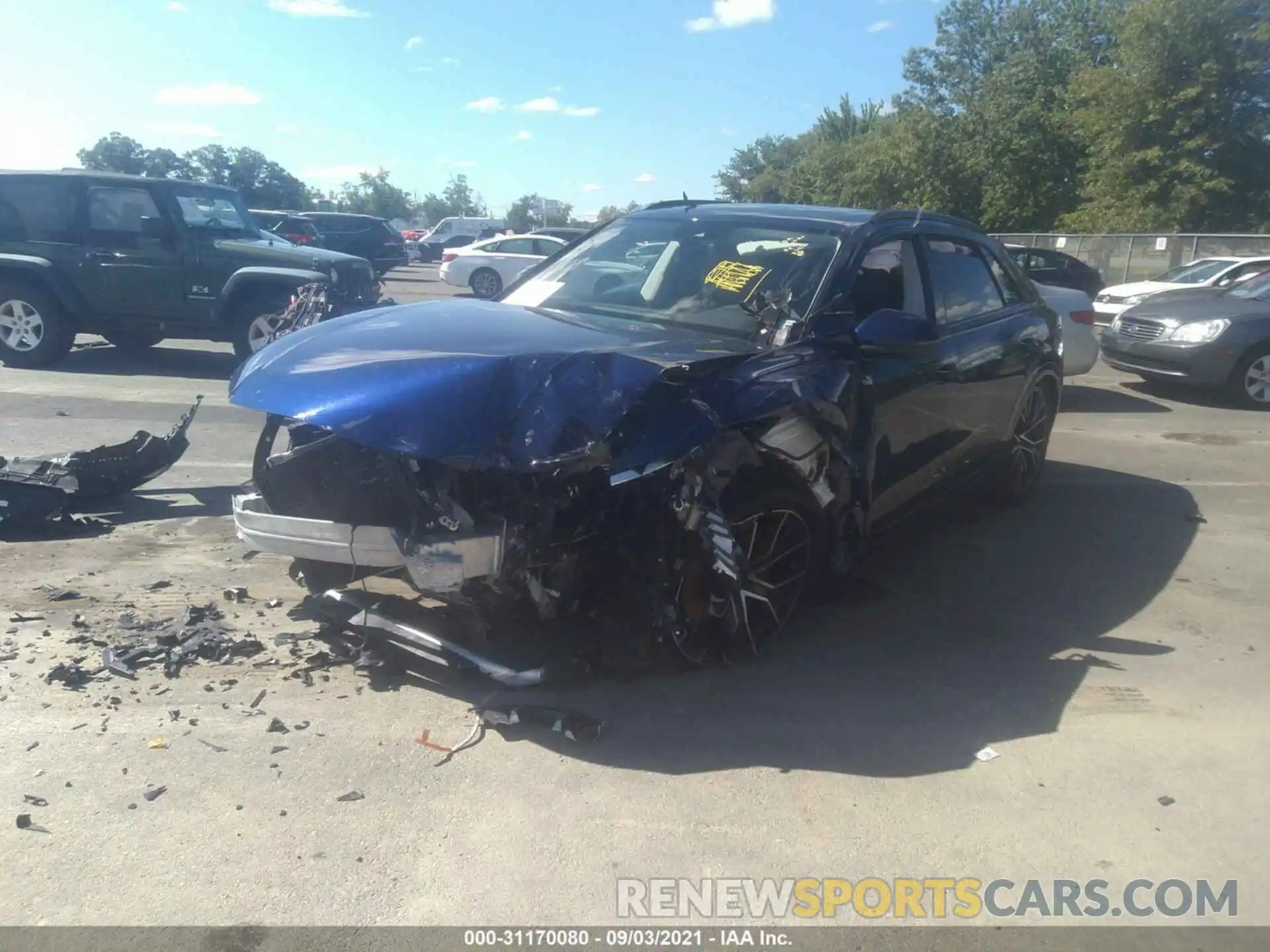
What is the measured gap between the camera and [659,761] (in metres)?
3.66

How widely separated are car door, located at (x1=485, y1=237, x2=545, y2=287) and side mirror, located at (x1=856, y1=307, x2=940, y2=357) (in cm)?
2156

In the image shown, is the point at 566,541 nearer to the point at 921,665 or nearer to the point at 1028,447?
the point at 921,665

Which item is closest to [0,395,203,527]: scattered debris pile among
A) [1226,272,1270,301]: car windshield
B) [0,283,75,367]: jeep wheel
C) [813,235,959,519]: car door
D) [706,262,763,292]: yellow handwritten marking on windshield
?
[706,262,763,292]: yellow handwritten marking on windshield

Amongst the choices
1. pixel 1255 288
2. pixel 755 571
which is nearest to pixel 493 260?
pixel 1255 288

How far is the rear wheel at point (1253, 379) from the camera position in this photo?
37.7 ft

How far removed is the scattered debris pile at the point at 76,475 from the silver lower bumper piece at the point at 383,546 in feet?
7.13

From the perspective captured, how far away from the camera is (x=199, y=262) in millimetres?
11414

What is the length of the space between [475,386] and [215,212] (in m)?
9.78

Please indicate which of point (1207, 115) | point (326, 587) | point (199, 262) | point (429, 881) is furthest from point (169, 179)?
point (1207, 115)

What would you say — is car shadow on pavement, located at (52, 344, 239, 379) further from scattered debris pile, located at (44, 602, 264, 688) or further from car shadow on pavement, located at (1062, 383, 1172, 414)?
car shadow on pavement, located at (1062, 383, 1172, 414)

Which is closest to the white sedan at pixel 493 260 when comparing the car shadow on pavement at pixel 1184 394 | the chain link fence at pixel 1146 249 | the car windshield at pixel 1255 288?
the chain link fence at pixel 1146 249

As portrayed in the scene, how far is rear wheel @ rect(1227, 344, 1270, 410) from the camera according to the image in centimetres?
1148

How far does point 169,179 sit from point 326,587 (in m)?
8.89

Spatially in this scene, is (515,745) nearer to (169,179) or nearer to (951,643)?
(951,643)
